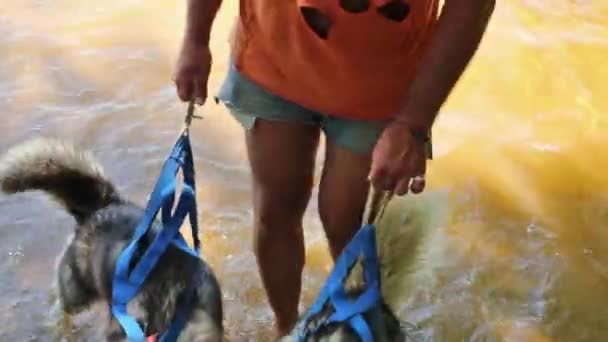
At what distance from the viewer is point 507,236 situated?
2.76 meters

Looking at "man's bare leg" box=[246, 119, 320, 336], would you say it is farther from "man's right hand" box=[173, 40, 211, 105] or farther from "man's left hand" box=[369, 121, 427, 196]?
"man's left hand" box=[369, 121, 427, 196]

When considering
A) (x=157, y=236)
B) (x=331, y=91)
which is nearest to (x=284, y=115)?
(x=331, y=91)

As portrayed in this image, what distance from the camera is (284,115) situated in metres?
1.80

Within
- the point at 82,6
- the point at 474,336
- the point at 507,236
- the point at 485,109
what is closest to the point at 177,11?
the point at 82,6

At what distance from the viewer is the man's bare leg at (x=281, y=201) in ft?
6.09

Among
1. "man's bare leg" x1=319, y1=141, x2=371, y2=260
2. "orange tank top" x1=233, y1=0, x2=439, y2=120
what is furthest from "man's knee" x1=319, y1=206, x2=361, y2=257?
"orange tank top" x1=233, y1=0, x2=439, y2=120

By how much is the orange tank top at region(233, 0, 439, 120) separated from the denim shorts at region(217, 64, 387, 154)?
1.1 inches

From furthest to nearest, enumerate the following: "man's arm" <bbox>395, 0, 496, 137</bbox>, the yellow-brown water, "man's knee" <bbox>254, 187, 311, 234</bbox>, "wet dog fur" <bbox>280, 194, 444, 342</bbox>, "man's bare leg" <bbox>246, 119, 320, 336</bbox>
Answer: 1. the yellow-brown water
2. "man's knee" <bbox>254, 187, 311, 234</bbox>
3. "man's bare leg" <bbox>246, 119, 320, 336</bbox>
4. "wet dog fur" <bbox>280, 194, 444, 342</bbox>
5. "man's arm" <bbox>395, 0, 496, 137</bbox>

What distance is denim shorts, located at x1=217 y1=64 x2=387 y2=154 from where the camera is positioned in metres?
1.74

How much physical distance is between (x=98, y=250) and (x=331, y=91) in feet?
2.38

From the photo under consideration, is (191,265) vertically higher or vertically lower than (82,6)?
higher

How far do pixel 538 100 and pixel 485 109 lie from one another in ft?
0.78

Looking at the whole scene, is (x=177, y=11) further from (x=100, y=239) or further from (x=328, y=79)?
(x=328, y=79)

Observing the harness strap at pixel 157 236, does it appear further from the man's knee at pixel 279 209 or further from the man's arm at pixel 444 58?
the man's arm at pixel 444 58
